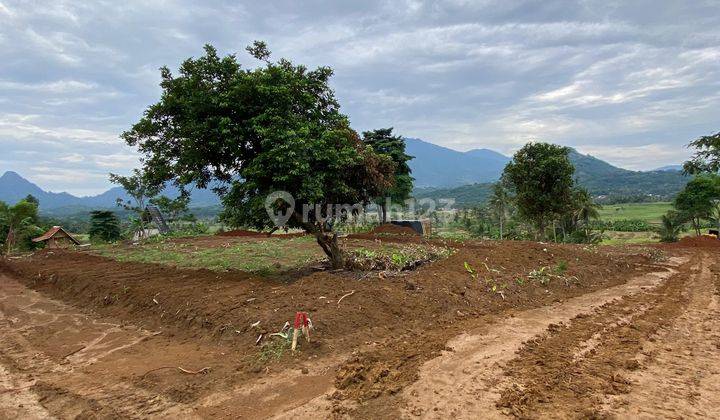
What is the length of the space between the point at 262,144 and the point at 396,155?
72.3ft

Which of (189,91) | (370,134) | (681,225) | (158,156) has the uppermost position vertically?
(370,134)

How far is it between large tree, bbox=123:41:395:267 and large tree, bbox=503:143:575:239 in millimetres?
14104

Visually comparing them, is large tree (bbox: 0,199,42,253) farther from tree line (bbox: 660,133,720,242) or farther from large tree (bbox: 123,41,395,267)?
tree line (bbox: 660,133,720,242)

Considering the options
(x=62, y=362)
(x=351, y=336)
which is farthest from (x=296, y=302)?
(x=62, y=362)

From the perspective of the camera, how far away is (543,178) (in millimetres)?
21125

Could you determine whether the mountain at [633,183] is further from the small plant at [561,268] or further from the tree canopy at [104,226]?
the small plant at [561,268]

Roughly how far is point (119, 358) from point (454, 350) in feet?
15.5

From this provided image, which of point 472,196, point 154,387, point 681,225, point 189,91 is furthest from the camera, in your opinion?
point 472,196

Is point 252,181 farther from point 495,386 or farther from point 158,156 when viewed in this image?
point 495,386

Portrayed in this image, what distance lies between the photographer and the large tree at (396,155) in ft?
96.2

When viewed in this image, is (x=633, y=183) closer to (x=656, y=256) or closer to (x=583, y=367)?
(x=656, y=256)

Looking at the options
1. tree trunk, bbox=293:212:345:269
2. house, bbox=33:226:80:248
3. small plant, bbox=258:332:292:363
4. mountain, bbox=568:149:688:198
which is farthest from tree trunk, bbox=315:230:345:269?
mountain, bbox=568:149:688:198

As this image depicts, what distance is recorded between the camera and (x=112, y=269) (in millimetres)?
12336

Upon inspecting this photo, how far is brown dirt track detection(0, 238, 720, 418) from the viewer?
13.5ft
